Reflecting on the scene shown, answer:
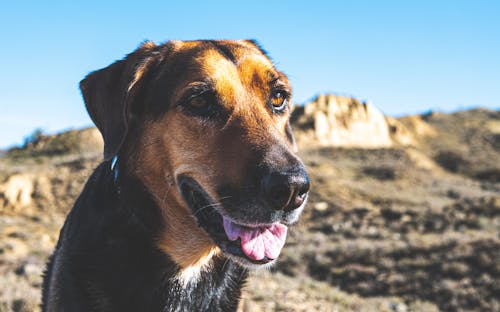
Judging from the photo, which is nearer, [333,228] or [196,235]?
[196,235]

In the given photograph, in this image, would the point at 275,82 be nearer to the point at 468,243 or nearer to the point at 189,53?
the point at 189,53

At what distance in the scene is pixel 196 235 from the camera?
3.35m

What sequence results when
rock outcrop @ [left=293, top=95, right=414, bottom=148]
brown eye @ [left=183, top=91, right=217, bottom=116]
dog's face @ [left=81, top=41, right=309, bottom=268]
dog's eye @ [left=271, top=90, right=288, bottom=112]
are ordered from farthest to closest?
rock outcrop @ [left=293, top=95, right=414, bottom=148] → dog's eye @ [left=271, top=90, right=288, bottom=112] → brown eye @ [left=183, top=91, right=217, bottom=116] → dog's face @ [left=81, top=41, right=309, bottom=268]

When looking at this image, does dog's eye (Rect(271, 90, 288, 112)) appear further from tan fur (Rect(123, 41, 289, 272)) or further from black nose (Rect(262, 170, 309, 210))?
black nose (Rect(262, 170, 309, 210))

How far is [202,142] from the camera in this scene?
10.6ft

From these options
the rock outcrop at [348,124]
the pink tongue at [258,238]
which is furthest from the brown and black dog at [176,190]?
the rock outcrop at [348,124]

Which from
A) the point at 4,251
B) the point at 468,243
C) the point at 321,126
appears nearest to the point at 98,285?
the point at 4,251

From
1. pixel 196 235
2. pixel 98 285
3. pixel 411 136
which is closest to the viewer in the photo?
pixel 98 285

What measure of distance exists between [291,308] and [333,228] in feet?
40.6

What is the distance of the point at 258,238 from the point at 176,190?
1.94ft

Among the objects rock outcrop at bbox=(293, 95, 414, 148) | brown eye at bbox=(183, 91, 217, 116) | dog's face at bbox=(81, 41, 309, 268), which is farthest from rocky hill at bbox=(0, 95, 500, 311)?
rock outcrop at bbox=(293, 95, 414, 148)

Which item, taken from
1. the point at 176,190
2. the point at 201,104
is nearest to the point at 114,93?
the point at 201,104

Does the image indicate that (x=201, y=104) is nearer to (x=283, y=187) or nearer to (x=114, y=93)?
(x=114, y=93)

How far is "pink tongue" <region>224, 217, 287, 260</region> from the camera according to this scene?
3.06m
